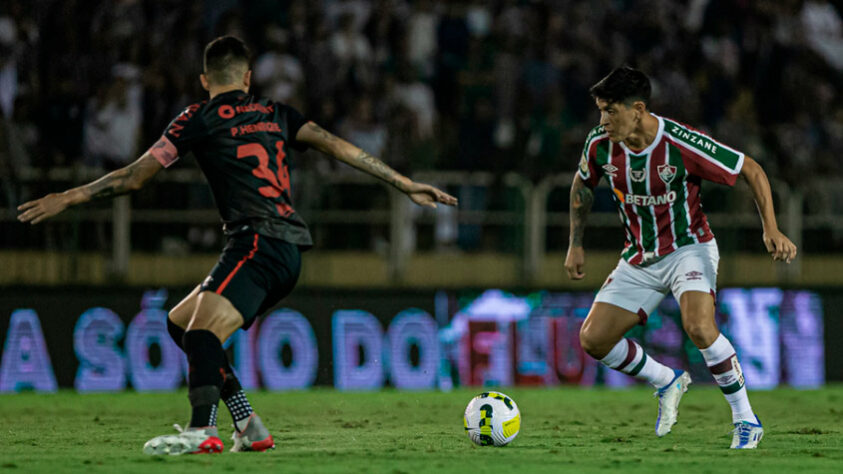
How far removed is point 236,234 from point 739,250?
8.13m

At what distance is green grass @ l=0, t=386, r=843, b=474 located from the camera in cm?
638

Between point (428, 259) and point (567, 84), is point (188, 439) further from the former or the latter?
point (567, 84)

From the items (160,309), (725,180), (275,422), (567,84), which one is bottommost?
(275,422)

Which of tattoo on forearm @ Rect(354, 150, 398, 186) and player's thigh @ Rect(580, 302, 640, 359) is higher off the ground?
tattoo on forearm @ Rect(354, 150, 398, 186)

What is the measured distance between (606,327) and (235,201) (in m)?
2.73

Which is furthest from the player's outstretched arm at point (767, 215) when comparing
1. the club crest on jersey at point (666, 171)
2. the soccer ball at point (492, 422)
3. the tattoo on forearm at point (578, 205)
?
the soccer ball at point (492, 422)

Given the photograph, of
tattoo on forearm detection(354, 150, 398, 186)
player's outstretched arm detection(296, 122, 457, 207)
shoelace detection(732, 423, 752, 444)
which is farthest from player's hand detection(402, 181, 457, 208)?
shoelace detection(732, 423, 752, 444)

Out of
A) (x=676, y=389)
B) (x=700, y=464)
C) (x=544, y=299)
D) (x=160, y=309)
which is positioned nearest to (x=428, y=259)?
(x=544, y=299)

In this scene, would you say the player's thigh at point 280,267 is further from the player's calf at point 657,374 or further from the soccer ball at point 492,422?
the player's calf at point 657,374

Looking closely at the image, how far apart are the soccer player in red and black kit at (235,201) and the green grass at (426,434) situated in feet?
1.13

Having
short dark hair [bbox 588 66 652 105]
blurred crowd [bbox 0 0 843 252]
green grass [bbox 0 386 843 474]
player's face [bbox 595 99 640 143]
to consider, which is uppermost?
blurred crowd [bbox 0 0 843 252]

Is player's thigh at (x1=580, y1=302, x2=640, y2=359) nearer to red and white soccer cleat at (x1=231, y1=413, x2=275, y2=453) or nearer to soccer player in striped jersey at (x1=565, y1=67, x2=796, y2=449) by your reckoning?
soccer player in striped jersey at (x1=565, y1=67, x2=796, y2=449)

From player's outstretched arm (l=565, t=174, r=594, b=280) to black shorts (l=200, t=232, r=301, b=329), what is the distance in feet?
7.42

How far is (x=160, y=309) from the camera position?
12227mm
